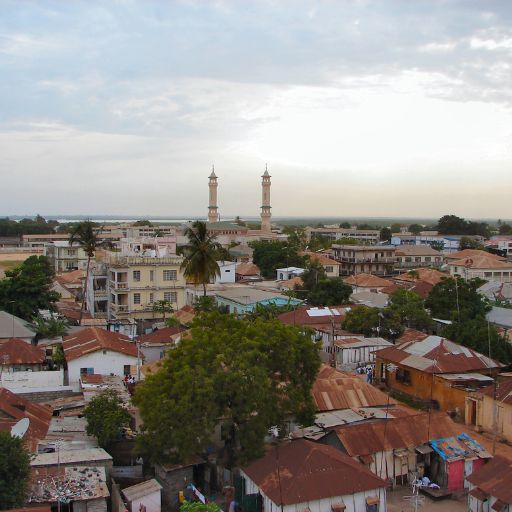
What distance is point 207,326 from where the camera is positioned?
1602cm

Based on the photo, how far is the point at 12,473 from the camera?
1132 cm

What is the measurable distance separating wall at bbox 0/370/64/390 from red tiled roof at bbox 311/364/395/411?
8412 mm

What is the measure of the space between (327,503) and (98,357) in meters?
12.0

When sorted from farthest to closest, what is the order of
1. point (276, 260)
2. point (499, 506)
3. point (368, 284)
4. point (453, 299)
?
point (276, 260)
point (368, 284)
point (453, 299)
point (499, 506)

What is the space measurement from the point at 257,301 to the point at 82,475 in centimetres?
2269

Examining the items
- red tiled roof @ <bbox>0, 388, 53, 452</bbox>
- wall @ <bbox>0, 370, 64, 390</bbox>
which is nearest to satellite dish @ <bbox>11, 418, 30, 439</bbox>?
red tiled roof @ <bbox>0, 388, 53, 452</bbox>

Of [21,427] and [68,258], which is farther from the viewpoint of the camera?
[68,258]

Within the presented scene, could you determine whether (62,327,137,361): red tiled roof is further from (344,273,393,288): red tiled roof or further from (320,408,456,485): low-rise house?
(344,273,393,288): red tiled roof

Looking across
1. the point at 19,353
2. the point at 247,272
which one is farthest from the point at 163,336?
the point at 247,272

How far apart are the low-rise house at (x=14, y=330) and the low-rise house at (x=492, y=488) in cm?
1873

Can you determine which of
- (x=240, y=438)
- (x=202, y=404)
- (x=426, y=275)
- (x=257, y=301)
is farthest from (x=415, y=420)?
(x=426, y=275)

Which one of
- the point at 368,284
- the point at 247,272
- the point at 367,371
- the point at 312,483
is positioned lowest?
the point at 367,371

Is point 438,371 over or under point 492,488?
over

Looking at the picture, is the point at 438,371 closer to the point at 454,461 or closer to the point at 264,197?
the point at 454,461
